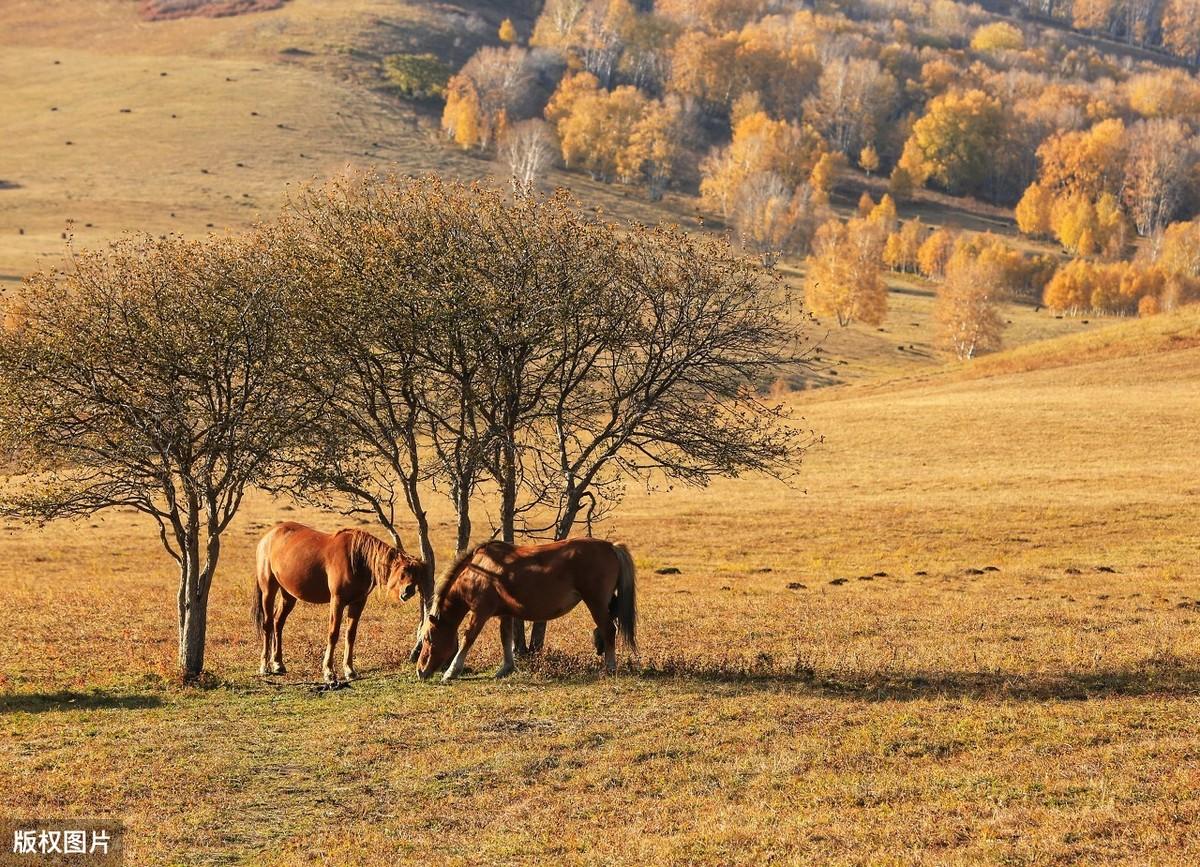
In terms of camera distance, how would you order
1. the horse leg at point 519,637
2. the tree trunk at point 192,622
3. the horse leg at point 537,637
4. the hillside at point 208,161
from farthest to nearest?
the hillside at point 208,161, the horse leg at point 519,637, the horse leg at point 537,637, the tree trunk at point 192,622

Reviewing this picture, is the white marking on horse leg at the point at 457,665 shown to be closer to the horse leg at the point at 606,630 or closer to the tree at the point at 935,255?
the horse leg at the point at 606,630

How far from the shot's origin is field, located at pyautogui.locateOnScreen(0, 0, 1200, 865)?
12203 mm

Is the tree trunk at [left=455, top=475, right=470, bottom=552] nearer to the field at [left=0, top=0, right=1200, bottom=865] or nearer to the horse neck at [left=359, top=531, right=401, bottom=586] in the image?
the horse neck at [left=359, top=531, right=401, bottom=586]

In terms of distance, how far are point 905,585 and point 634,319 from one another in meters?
15.5

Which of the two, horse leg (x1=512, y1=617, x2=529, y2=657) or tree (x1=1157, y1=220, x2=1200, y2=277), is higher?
tree (x1=1157, y1=220, x2=1200, y2=277)

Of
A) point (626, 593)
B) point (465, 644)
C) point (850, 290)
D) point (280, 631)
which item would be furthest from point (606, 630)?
point (850, 290)

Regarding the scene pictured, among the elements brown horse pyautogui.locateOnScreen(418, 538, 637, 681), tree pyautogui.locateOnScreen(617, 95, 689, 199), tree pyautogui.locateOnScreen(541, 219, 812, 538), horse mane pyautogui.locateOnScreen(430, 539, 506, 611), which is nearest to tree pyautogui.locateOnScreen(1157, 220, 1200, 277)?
tree pyautogui.locateOnScreen(617, 95, 689, 199)

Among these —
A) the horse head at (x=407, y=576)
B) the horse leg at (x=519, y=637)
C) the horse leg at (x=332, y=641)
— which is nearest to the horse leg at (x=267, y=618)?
the horse leg at (x=332, y=641)

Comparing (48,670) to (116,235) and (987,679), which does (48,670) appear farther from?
(116,235)

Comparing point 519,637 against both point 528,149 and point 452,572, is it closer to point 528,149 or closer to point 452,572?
point 452,572

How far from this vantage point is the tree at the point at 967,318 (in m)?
114

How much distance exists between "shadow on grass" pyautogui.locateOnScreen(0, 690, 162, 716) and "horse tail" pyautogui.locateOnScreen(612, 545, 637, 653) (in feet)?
26.4

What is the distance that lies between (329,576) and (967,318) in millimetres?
102796

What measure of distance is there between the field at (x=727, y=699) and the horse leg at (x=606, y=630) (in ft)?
1.36
